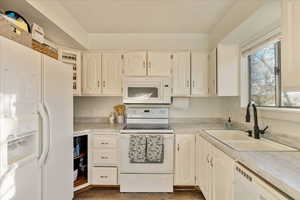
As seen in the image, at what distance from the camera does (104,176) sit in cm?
266

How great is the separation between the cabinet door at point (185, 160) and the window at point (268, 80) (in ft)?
3.20

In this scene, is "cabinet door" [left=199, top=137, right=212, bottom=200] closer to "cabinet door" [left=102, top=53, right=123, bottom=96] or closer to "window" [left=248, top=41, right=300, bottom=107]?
"window" [left=248, top=41, right=300, bottom=107]

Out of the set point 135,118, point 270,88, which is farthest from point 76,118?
point 270,88

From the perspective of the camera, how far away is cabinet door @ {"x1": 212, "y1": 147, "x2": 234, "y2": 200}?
5.03 feet

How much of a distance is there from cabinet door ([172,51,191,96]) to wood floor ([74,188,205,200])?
1400 mm

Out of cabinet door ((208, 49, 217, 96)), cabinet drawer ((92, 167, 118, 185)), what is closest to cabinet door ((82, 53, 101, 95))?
cabinet drawer ((92, 167, 118, 185))

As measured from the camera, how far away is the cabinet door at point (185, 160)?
264 cm

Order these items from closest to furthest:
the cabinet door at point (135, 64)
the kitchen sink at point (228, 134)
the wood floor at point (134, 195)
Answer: the kitchen sink at point (228, 134) → the wood floor at point (134, 195) → the cabinet door at point (135, 64)

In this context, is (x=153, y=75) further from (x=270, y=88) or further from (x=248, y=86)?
(x=270, y=88)

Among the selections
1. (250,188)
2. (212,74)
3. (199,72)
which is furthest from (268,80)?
(250,188)

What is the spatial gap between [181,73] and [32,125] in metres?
2.18

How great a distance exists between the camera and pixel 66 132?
6.29 ft

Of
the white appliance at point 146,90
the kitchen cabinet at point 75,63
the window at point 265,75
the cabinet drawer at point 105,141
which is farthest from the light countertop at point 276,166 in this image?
the kitchen cabinet at point 75,63

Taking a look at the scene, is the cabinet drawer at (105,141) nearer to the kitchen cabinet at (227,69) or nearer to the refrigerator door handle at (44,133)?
the refrigerator door handle at (44,133)
